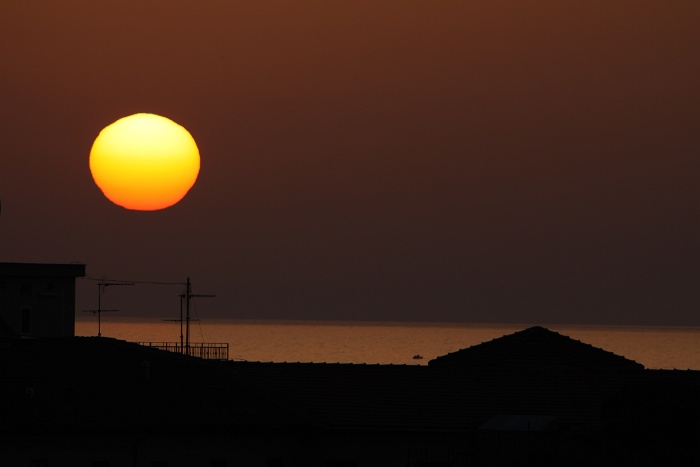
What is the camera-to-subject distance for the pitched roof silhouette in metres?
68.6

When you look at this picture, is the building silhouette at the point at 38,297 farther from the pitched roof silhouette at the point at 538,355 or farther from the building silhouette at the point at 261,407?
the pitched roof silhouette at the point at 538,355

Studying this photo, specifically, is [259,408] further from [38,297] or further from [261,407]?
[38,297]

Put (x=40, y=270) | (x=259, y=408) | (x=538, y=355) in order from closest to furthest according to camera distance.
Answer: (x=259, y=408), (x=538, y=355), (x=40, y=270)

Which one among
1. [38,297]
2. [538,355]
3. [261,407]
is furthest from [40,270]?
[261,407]

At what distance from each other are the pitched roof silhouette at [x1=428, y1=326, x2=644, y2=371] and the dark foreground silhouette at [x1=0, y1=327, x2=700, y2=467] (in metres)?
5.07

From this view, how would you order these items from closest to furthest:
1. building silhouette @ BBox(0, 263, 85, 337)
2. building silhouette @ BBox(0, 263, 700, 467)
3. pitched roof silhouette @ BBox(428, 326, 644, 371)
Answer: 1. building silhouette @ BBox(0, 263, 700, 467)
2. pitched roof silhouette @ BBox(428, 326, 644, 371)
3. building silhouette @ BBox(0, 263, 85, 337)

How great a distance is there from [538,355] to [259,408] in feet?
57.0

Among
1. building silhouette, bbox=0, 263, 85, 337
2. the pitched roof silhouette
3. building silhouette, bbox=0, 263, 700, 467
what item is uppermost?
building silhouette, bbox=0, 263, 85, 337

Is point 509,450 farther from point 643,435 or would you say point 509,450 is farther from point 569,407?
point 569,407

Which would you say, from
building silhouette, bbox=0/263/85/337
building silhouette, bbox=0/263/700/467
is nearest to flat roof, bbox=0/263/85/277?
building silhouette, bbox=0/263/85/337

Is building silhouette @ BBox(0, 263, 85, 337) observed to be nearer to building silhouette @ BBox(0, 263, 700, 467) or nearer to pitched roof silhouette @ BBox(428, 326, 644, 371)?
building silhouette @ BBox(0, 263, 700, 467)

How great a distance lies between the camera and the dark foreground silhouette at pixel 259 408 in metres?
55.0

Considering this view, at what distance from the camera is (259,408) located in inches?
2259

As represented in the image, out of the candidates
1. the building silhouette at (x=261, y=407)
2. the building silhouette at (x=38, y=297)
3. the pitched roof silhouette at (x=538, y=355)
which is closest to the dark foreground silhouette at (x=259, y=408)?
the building silhouette at (x=261, y=407)
